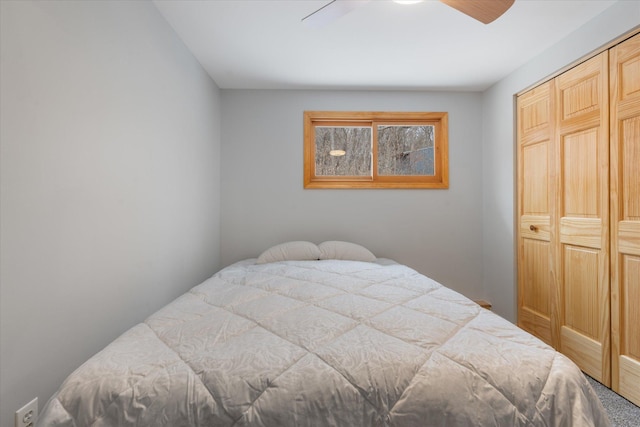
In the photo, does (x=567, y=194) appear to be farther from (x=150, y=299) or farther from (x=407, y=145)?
(x=150, y=299)

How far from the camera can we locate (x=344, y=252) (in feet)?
9.49

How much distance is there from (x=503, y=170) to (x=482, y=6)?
1944 millimetres

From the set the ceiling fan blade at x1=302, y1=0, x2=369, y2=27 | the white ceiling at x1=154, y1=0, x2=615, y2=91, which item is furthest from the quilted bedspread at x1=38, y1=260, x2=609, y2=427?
the white ceiling at x1=154, y1=0, x2=615, y2=91

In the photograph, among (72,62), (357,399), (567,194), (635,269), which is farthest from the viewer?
(567,194)

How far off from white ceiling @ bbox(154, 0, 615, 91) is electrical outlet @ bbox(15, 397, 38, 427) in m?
2.06

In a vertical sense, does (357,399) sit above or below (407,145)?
below

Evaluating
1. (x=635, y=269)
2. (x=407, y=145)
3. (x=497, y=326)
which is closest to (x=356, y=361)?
(x=497, y=326)

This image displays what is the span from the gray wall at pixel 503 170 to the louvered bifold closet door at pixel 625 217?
1.20ft

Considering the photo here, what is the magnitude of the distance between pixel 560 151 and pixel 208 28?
266 centimetres

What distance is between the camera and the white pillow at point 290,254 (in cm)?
283

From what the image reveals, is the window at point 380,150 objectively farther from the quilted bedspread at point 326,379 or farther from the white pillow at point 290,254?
the quilted bedspread at point 326,379

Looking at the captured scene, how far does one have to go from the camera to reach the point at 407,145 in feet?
11.2

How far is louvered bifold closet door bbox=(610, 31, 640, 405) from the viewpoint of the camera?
5.84 feet

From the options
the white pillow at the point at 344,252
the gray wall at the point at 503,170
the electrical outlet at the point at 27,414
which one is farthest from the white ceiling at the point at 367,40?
the electrical outlet at the point at 27,414
